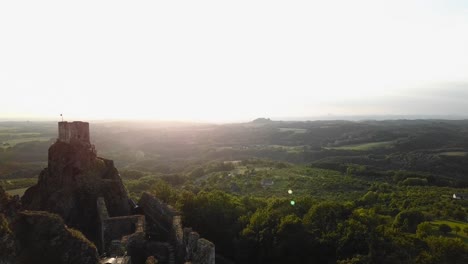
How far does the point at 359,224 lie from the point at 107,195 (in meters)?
20.6

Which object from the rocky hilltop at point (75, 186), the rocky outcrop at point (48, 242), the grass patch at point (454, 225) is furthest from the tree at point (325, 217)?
the grass patch at point (454, 225)

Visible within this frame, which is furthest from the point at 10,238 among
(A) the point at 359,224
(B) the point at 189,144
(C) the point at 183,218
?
(B) the point at 189,144

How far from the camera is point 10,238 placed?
15.0 m

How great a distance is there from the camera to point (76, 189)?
28.2 m

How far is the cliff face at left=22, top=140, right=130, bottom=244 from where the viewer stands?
26953mm

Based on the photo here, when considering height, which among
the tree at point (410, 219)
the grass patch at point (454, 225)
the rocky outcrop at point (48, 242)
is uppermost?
the rocky outcrop at point (48, 242)

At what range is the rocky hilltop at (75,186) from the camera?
26984 millimetres

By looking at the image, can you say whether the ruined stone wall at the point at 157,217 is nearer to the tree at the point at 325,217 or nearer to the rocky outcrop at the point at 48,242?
the rocky outcrop at the point at 48,242

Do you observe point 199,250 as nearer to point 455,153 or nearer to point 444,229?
point 444,229

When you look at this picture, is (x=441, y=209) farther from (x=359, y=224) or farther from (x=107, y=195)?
(x=107, y=195)

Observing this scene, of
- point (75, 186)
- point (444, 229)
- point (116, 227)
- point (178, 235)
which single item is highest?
point (75, 186)

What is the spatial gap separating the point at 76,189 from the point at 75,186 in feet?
0.79

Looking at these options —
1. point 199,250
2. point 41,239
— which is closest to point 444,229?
point 199,250

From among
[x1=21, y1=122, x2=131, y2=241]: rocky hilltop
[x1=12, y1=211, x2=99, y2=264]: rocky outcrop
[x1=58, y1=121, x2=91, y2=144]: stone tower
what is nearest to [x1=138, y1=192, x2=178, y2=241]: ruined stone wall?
[x1=21, y1=122, x2=131, y2=241]: rocky hilltop
